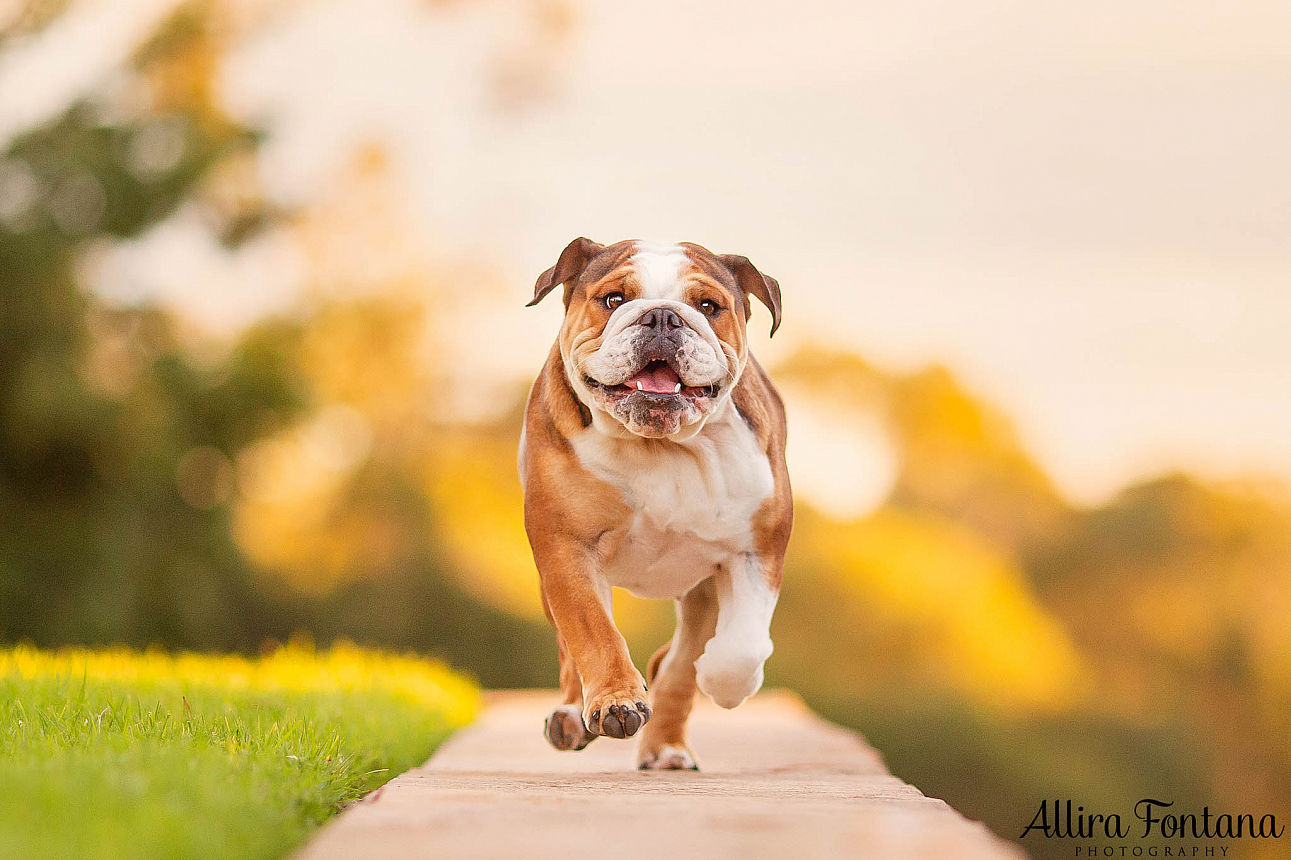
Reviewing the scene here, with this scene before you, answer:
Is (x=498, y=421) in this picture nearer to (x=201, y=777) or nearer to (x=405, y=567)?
(x=405, y=567)

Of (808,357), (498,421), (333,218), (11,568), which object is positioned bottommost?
(11,568)

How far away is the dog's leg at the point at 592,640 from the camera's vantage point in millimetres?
3135

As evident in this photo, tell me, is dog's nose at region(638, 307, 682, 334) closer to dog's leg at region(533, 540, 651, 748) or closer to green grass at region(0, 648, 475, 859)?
dog's leg at region(533, 540, 651, 748)

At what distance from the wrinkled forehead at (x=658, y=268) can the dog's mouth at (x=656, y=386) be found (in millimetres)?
237

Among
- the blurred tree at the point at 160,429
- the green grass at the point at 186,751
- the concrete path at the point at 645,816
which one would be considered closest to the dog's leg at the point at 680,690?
the concrete path at the point at 645,816

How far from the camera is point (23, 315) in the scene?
36.0 ft

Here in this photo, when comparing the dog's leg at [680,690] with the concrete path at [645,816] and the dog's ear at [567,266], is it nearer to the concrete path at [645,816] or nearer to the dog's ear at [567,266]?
the concrete path at [645,816]

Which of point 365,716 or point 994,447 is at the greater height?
point 994,447

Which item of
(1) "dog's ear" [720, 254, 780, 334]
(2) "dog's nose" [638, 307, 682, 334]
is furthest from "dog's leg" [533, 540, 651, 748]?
(1) "dog's ear" [720, 254, 780, 334]

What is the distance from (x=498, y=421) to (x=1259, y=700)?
8324 mm

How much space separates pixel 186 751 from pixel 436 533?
9812 mm

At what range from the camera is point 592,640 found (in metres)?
3.36

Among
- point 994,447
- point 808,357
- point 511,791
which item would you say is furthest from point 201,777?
point 994,447

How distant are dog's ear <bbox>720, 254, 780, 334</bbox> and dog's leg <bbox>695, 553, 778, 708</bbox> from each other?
0.75 m
